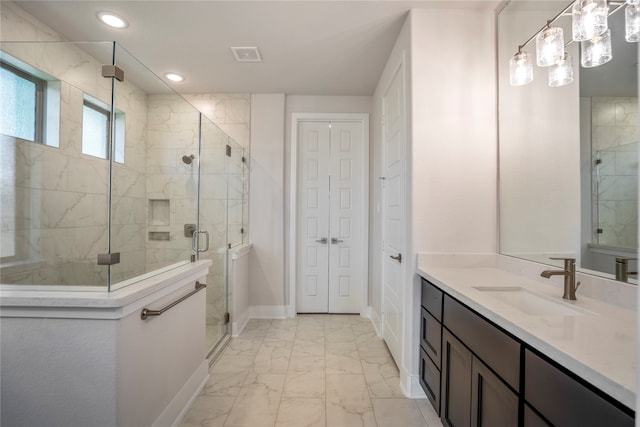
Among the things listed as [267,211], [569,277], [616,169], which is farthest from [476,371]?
[267,211]

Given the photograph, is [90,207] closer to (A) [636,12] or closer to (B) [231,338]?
(B) [231,338]

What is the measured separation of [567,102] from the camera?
1.46 m

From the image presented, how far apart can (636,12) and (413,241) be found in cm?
142

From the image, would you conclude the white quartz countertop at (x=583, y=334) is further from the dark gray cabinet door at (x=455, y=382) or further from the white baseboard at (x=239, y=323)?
the white baseboard at (x=239, y=323)

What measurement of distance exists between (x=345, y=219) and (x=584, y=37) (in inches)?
106

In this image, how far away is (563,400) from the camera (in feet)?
2.59

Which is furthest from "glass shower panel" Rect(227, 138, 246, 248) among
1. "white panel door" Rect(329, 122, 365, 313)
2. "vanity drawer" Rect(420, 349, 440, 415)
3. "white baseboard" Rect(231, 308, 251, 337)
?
"vanity drawer" Rect(420, 349, 440, 415)

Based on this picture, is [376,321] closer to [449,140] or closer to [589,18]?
[449,140]

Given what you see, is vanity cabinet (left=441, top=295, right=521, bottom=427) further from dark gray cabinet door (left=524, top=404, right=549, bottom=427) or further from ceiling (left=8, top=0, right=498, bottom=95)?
ceiling (left=8, top=0, right=498, bottom=95)

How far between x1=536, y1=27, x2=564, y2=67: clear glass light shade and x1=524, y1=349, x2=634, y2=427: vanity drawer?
1.39 metres

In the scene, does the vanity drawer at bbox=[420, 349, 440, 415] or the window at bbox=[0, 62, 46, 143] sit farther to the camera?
the window at bbox=[0, 62, 46, 143]

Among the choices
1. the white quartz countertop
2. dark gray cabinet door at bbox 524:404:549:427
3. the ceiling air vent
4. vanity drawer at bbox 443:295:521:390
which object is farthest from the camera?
the ceiling air vent

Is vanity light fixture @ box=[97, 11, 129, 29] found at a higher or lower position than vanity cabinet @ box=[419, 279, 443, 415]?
higher

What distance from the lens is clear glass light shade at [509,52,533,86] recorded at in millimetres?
1624
